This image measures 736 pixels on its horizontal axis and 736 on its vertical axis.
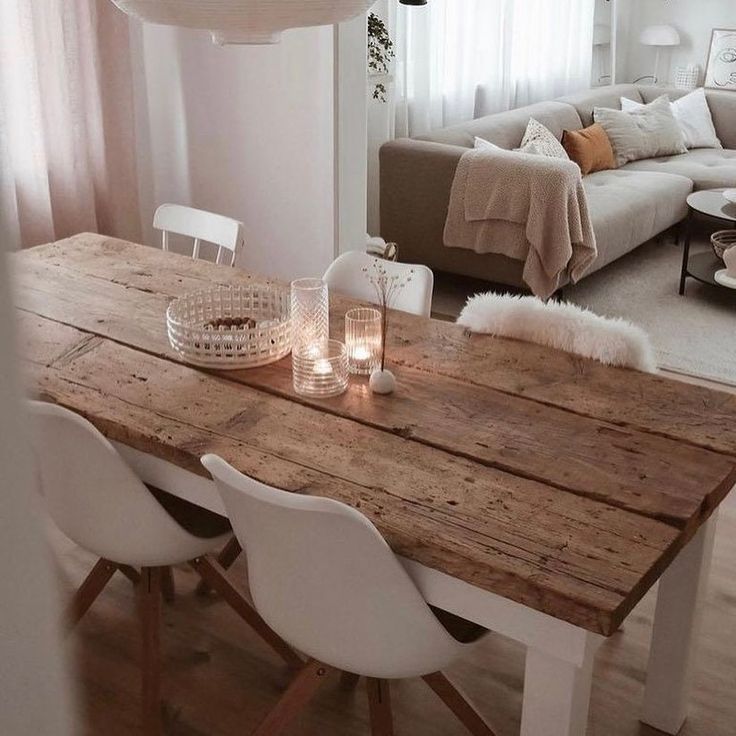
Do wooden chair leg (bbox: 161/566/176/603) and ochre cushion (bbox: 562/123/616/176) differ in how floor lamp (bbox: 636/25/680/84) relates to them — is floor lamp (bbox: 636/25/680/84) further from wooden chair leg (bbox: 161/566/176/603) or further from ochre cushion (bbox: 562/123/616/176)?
wooden chair leg (bbox: 161/566/176/603)

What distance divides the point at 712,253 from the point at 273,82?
2386mm

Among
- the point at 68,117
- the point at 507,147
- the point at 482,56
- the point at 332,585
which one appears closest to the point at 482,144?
the point at 507,147

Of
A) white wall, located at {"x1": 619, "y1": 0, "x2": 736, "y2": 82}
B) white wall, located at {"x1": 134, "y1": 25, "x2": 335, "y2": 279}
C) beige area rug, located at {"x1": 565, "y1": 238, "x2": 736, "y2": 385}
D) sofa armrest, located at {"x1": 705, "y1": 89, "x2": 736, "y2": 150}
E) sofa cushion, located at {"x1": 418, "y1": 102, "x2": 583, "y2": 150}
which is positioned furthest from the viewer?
white wall, located at {"x1": 619, "y1": 0, "x2": 736, "y2": 82}

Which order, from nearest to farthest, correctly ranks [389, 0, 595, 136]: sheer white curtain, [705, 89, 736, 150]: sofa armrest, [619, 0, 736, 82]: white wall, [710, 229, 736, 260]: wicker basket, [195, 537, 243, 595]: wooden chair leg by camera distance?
[195, 537, 243, 595]: wooden chair leg
[710, 229, 736, 260]: wicker basket
[389, 0, 595, 136]: sheer white curtain
[705, 89, 736, 150]: sofa armrest
[619, 0, 736, 82]: white wall

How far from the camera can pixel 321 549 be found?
5.06ft

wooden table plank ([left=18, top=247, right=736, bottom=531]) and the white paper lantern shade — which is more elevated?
the white paper lantern shade

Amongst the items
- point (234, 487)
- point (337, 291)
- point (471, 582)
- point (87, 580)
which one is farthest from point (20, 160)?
point (471, 582)

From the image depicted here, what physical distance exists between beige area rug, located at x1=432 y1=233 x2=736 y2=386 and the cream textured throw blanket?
0.32 meters

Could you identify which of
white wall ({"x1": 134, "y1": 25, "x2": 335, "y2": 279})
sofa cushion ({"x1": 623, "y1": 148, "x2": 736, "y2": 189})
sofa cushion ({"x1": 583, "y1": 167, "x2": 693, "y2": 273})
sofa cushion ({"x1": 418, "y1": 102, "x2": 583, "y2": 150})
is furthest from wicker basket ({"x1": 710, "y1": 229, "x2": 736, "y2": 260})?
white wall ({"x1": 134, "y1": 25, "x2": 335, "y2": 279})

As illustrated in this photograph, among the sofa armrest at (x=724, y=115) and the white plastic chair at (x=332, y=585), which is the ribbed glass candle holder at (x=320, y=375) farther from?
the sofa armrest at (x=724, y=115)

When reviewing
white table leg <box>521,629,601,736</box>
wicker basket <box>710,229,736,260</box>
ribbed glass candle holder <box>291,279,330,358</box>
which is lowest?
wicker basket <box>710,229,736,260</box>

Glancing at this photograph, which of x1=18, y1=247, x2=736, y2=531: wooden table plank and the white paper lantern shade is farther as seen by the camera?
x1=18, y1=247, x2=736, y2=531: wooden table plank

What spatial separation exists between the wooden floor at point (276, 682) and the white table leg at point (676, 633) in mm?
67

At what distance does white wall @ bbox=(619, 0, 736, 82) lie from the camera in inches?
282
